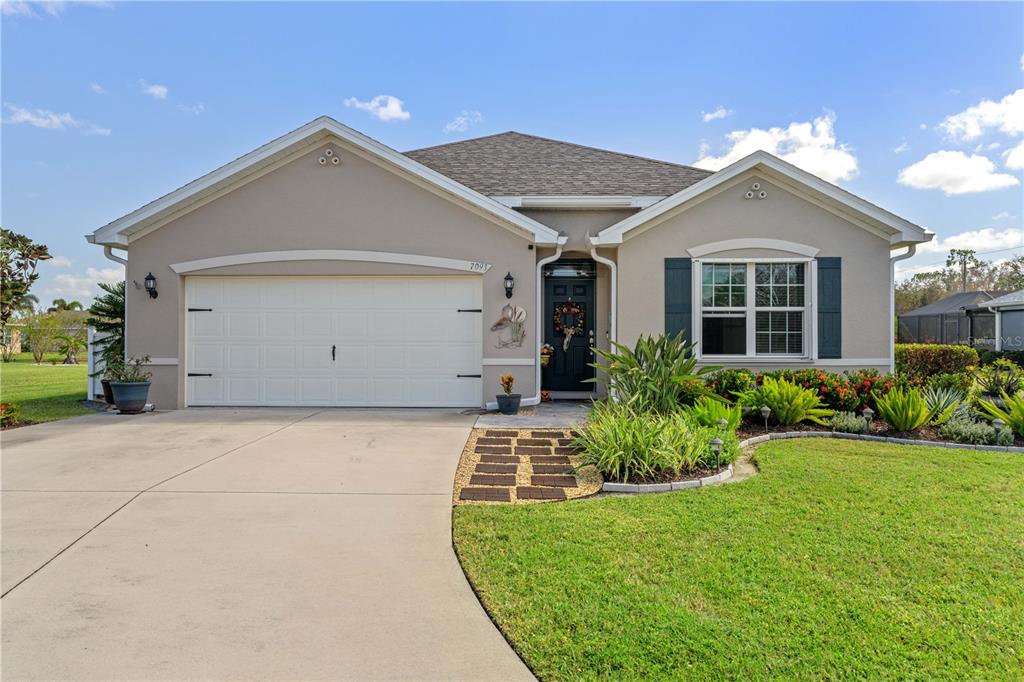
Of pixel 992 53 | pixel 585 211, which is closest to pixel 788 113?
pixel 992 53

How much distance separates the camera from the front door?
413 inches

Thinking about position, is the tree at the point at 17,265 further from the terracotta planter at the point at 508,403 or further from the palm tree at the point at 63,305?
the terracotta planter at the point at 508,403

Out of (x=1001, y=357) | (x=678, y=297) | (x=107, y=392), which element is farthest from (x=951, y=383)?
(x=107, y=392)

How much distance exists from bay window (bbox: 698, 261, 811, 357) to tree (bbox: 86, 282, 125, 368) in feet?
36.4

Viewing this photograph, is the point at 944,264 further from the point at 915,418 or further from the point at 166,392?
the point at 166,392

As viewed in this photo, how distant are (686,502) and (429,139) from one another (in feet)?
45.1

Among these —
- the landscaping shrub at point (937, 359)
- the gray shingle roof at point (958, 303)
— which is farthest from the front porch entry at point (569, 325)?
the gray shingle roof at point (958, 303)

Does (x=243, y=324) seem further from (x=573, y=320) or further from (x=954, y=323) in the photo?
(x=954, y=323)

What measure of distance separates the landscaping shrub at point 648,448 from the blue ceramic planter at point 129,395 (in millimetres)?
7571

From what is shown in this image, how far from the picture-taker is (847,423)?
281 inches

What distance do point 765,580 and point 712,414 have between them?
11.8 feet

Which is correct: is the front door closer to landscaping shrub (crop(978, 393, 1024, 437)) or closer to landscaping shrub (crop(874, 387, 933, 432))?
landscaping shrub (crop(874, 387, 933, 432))

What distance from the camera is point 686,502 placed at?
4383mm

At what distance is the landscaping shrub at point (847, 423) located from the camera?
23.1 feet
